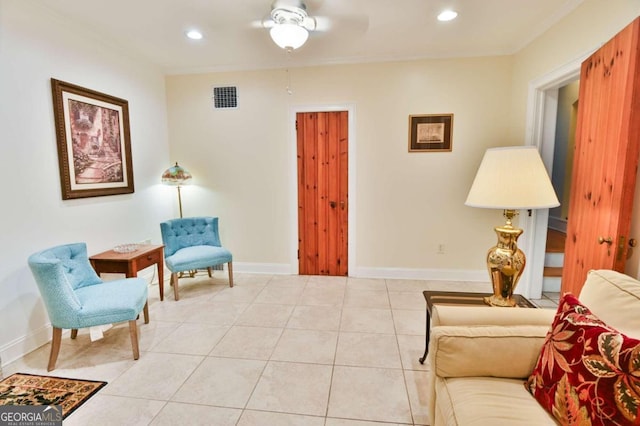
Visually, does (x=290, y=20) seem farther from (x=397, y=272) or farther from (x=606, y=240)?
(x=397, y=272)

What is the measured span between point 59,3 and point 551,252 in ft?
17.0

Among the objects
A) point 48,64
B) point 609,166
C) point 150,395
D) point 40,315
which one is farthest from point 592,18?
point 40,315

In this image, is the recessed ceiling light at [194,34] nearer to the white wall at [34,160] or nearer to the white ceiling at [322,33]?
the white ceiling at [322,33]

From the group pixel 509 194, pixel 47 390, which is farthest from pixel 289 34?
pixel 47 390

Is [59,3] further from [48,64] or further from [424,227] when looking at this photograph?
[424,227]

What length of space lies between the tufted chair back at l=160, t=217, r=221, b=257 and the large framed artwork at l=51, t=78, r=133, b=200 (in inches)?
24.5

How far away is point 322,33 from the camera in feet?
9.46

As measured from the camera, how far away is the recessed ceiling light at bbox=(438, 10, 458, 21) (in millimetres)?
2521

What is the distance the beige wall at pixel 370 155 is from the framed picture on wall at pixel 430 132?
68mm

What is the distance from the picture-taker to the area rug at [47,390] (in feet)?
5.84

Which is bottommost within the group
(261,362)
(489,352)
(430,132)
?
(261,362)

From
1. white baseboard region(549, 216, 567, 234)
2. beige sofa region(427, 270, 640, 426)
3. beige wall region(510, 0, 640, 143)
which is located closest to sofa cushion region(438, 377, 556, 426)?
beige sofa region(427, 270, 640, 426)

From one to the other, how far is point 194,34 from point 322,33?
3.94 ft

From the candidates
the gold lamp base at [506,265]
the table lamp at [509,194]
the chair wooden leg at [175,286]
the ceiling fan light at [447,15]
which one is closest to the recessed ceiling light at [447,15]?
the ceiling fan light at [447,15]
